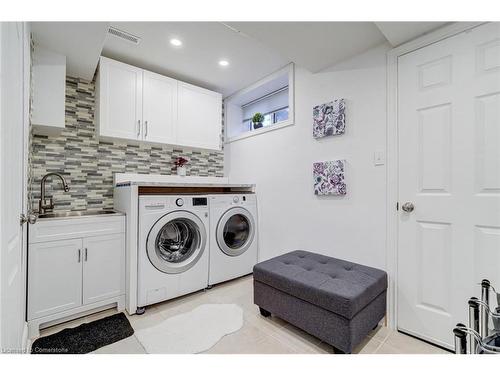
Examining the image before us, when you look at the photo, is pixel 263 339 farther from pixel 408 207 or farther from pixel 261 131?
pixel 261 131

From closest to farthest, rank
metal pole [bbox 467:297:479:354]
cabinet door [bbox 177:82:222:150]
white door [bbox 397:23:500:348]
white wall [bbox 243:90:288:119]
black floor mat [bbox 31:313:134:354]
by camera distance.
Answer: metal pole [bbox 467:297:479:354] → white door [bbox 397:23:500:348] → black floor mat [bbox 31:313:134:354] → cabinet door [bbox 177:82:222:150] → white wall [bbox 243:90:288:119]

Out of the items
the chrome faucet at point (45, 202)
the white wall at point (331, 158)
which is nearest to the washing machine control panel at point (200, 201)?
the white wall at point (331, 158)

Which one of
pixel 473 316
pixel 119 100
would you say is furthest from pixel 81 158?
pixel 473 316

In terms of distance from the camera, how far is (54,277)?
1691mm

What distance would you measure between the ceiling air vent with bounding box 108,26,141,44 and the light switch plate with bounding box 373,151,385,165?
226 centimetres

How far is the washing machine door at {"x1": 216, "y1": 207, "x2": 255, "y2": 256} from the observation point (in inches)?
96.5

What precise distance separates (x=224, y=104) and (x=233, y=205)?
1.67 m

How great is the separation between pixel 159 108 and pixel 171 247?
152cm

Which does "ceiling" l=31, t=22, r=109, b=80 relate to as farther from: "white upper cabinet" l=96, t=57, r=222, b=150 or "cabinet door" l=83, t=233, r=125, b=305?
"cabinet door" l=83, t=233, r=125, b=305

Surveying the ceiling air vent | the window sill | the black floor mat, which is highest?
the ceiling air vent

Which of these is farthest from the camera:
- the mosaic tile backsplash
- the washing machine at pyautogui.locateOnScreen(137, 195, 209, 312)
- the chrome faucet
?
the mosaic tile backsplash

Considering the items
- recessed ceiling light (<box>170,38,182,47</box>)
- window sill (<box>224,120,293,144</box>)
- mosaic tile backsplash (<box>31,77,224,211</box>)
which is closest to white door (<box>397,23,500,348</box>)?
window sill (<box>224,120,293,144</box>)

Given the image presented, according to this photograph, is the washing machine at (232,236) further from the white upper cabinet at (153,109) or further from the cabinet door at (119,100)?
the cabinet door at (119,100)

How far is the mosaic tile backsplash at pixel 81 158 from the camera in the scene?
2199mm
